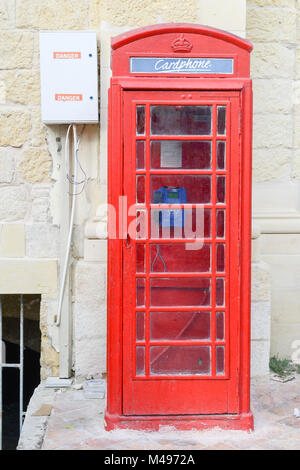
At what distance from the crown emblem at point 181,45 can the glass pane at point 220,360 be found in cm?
186

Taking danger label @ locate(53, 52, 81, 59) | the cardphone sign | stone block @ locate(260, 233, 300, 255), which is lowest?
stone block @ locate(260, 233, 300, 255)

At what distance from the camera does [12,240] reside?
4594 mm

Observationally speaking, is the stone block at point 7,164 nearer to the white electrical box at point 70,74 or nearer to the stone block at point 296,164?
the white electrical box at point 70,74

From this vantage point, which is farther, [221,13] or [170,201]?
[221,13]

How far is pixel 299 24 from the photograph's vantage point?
5062mm

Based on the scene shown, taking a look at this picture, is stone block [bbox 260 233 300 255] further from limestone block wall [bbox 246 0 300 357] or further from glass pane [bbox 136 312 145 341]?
glass pane [bbox 136 312 145 341]

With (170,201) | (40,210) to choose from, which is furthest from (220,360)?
(40,210)

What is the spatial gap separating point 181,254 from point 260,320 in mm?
1212

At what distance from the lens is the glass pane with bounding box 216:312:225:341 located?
12.2ft

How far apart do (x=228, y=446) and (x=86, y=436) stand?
87 centimetres

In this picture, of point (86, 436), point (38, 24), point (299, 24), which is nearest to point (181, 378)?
point (86, 436)

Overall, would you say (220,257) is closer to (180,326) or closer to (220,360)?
(180,326)

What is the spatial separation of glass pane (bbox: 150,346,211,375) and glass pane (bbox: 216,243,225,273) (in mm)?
515

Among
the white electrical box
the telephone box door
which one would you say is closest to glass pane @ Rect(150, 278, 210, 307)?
the telephone box door
